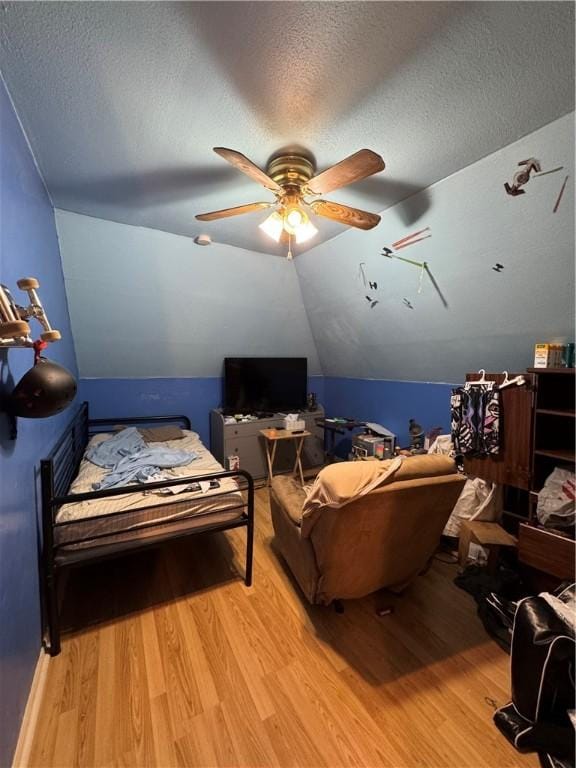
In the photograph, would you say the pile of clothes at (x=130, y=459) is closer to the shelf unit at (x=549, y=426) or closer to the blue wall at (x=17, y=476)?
the blue wall at (x=17, y=476)

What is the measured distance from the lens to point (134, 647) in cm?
163

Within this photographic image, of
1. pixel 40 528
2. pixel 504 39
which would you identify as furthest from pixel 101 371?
pixel 504 39

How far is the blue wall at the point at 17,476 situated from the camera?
1.10 metres

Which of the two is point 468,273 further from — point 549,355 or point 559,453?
point 559,453

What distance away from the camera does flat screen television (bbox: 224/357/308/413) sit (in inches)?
157

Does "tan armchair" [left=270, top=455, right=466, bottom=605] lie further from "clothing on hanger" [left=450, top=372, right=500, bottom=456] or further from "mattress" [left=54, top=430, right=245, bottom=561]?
"clothing on hanger" [left=450, top=372, right=500, bottom=456]

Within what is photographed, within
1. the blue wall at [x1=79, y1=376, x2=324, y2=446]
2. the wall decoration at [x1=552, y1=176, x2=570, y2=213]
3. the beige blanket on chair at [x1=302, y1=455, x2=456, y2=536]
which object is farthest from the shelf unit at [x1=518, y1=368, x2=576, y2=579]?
the blue wall at [x1=79, y1=376, x2=324, y2=446]

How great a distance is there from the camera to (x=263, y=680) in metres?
1.48

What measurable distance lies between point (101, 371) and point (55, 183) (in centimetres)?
203

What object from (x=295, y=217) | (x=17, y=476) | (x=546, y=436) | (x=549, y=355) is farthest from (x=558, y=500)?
(x=17, y=476)

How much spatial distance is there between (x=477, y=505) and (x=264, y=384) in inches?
105

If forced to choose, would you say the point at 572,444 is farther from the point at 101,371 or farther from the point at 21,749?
the point at 101,371

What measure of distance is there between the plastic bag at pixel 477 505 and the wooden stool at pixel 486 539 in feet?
0.24

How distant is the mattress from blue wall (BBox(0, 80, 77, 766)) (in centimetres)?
22
